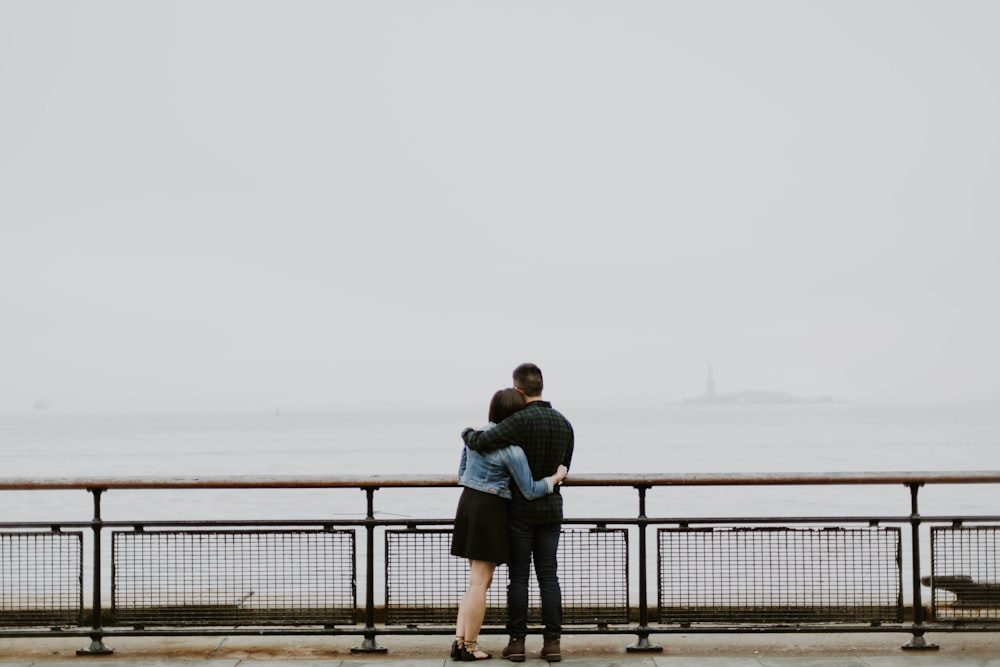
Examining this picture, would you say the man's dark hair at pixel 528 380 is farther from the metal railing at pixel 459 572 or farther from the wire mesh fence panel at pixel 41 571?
the wire mesh fence panel at pixel 41 571

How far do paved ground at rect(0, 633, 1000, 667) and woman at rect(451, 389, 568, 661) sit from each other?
29cm

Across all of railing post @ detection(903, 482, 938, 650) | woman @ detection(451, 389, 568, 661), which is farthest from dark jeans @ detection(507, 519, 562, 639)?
railing post @ detection(903, 482, 938, 650)

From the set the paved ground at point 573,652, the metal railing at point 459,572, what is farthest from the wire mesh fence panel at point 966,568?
the paved ground at point 573,652

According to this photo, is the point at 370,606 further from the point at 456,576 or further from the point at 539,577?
the point at 539,577

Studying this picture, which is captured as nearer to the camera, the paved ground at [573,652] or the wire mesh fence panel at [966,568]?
the paved ground at [573,652]

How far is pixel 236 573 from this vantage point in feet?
20.5

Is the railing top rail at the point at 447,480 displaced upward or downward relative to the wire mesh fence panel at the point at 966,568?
upward

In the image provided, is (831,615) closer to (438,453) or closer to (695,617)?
(695,617)

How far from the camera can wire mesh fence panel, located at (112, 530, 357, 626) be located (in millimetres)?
6156

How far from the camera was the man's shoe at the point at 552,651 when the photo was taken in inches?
229

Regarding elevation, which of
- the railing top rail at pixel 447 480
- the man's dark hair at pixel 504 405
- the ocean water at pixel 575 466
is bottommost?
the ocean water at pixel 575 466

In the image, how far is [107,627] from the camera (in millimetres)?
6188

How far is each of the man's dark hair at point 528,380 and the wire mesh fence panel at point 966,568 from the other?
A: 2548 millimetres

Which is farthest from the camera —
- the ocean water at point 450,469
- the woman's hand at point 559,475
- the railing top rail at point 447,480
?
the ocean water at point 450,469
